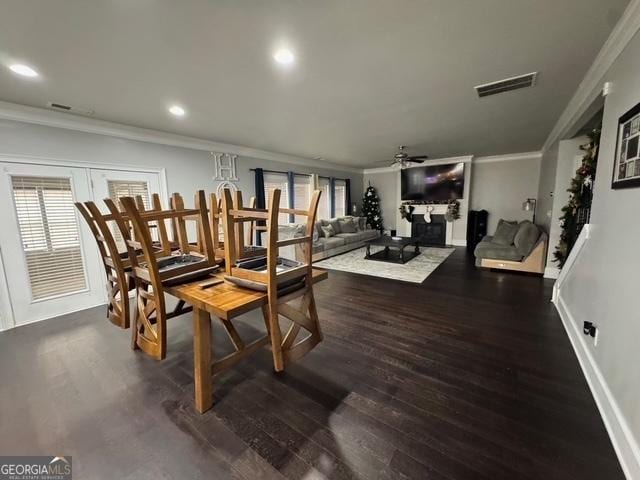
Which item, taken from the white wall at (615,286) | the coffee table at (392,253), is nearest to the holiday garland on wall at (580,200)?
the white wall at (615,286)

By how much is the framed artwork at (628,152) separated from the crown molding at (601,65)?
564 millimetres

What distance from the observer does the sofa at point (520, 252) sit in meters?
4.50

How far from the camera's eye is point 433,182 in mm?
7633

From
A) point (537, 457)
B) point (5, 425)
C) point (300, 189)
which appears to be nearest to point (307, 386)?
point (537, 457)

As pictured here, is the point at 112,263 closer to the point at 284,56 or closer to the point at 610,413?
the point at 284,56

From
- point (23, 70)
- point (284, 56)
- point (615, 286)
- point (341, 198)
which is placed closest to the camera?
point (615, 286)

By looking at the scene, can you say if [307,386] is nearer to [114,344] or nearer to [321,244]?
[114,344]

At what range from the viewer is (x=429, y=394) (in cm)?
186

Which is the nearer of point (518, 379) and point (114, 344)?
point (518, 379)

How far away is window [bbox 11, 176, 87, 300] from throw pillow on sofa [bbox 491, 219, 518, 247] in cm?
709

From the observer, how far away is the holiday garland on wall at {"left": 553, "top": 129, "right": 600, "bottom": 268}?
288 centimetres

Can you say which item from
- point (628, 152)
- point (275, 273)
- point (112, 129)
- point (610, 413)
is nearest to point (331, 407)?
point (275, 273)

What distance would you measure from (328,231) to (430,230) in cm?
346

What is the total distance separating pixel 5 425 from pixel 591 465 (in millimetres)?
3413
